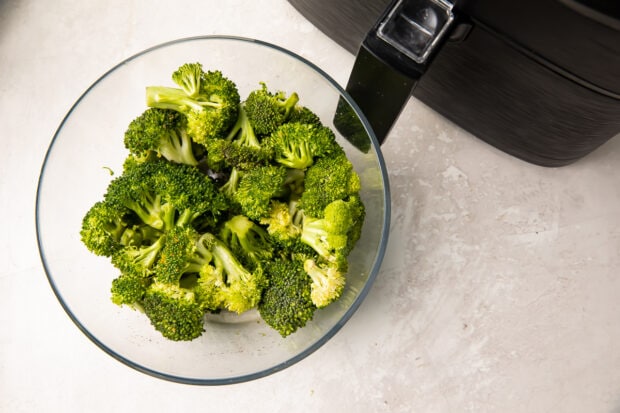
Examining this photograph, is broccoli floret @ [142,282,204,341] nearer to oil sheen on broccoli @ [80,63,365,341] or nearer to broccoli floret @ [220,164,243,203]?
oil sheen on broccoli @ [80,63,365,341]

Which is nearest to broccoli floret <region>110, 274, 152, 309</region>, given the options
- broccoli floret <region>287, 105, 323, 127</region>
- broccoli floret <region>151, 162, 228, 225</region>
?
broccoli floret <region>151, 162, 228, 225</region>

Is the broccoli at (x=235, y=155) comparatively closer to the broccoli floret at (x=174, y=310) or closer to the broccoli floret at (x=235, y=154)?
the broccoli floret at (x=235, y=154)

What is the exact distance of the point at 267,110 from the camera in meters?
0.97

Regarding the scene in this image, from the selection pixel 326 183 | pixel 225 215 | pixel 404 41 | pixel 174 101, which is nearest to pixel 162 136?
pixel 174 101

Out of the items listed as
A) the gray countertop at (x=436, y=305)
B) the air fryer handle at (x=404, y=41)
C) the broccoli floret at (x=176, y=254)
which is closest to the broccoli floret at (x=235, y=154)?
the broccoli floret at (x=176, y=254)

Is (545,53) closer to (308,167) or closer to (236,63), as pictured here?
(308,167)

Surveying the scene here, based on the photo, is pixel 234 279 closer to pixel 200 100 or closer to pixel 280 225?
pixel 280 225

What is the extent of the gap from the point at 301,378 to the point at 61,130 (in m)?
0.66

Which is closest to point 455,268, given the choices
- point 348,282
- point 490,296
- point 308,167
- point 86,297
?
point 490,296

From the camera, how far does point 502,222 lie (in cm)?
121

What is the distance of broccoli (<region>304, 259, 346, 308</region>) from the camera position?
0.92 metres

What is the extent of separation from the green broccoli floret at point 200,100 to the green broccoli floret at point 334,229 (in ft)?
0.69

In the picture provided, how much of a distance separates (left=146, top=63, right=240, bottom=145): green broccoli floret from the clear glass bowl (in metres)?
0.11

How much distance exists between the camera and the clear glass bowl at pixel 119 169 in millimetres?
998
